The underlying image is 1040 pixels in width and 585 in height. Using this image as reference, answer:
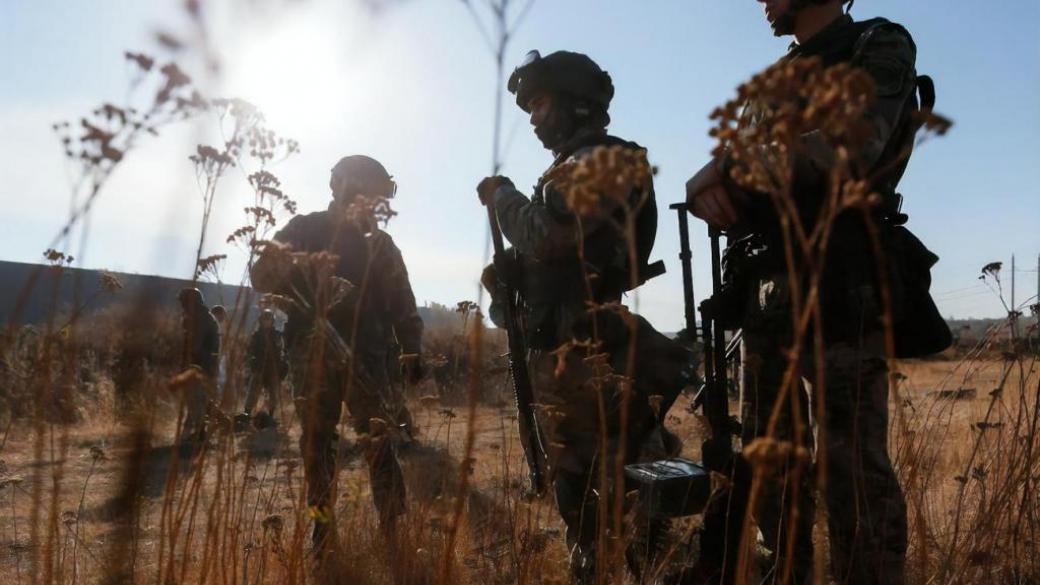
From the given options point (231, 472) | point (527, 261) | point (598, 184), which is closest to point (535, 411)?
point (527, 261)

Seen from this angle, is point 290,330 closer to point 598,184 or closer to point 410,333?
point 410,333

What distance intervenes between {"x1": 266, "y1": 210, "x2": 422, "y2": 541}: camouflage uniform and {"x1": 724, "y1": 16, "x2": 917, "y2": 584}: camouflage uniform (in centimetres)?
127

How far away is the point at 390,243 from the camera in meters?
3.98

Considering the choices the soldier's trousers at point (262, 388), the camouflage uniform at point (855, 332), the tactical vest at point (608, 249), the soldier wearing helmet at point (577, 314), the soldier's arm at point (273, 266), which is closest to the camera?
the soldier's arm at point (273, 266)

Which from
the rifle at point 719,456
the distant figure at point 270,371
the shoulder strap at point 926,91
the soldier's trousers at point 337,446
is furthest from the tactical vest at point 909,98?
the soldier's trousers at point 337,446

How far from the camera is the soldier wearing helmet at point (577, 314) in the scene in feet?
8.68

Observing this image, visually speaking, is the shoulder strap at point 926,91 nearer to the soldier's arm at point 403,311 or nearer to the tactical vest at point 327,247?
the tactical vest at point 327,247

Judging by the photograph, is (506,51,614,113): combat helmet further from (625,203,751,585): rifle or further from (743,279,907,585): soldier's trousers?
(743,279,907,585): soldier's trousers

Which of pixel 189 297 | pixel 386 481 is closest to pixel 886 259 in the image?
pixel 189 297

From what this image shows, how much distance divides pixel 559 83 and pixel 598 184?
1964mm

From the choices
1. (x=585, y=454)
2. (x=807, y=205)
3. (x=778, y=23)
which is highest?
(x=778, y=23)

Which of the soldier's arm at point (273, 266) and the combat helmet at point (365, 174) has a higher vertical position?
the combat helmet at point (365, 174)

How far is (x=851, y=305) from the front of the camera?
1.97m

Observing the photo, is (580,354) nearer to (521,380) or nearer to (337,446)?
(521,380)
